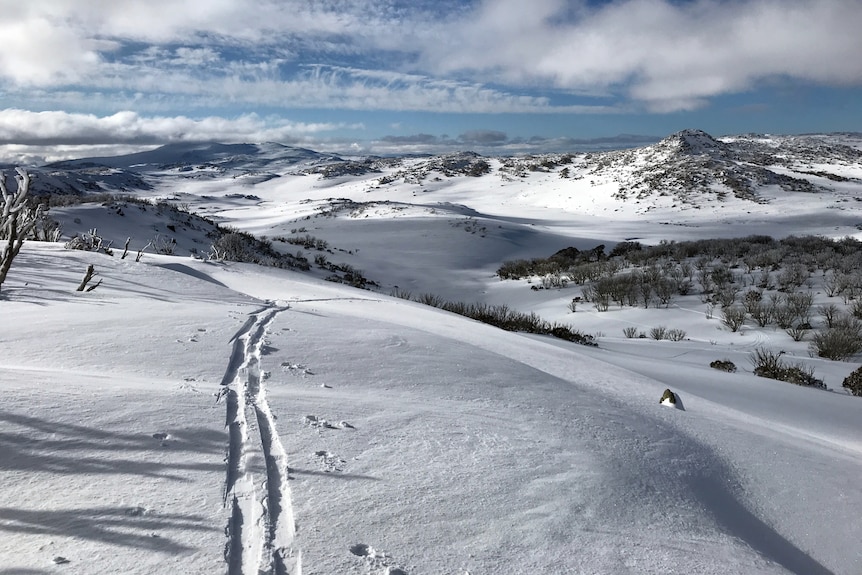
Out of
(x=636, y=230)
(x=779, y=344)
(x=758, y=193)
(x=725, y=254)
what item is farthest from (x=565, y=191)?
(x=779, y=344)

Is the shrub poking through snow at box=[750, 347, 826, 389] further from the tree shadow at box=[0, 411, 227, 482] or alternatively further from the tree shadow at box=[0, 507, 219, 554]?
the tree shadow at box=[0, 507, 219, 554]

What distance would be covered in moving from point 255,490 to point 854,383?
6.80 m

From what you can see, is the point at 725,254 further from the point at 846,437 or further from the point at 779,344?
the point at 846,437

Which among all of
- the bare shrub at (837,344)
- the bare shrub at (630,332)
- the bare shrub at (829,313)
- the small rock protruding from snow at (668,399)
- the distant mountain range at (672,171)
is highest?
the distant mountain range at (672,171)

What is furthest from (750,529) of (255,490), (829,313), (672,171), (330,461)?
(672,171)

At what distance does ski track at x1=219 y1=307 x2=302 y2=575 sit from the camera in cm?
151

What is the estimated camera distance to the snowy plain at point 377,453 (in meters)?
1.60

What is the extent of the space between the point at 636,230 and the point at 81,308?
29.9 meters

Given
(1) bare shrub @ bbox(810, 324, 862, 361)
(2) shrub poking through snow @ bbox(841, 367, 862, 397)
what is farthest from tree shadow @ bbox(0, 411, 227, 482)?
(1) bare shrub @ bbox(810, 324, 862, 361)

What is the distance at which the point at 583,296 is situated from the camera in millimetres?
13266

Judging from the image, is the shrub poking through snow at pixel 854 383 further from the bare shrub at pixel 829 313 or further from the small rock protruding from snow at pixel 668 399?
the small rock protruding from snow at pixel 668 399

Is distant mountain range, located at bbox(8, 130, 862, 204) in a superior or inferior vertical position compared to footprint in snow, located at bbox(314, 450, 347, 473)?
superior

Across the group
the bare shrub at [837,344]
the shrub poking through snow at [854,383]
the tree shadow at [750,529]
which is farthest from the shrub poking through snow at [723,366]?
the tree shadow at [750,529]

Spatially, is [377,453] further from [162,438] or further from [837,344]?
[837,344]
